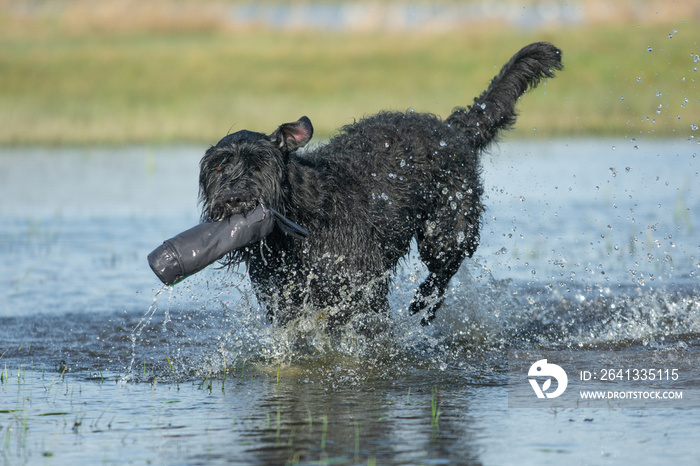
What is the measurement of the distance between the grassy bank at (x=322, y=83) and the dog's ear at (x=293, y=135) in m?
13.5

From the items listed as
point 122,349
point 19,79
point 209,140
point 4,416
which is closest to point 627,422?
point 4,416

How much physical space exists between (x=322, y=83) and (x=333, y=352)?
65.9 ft

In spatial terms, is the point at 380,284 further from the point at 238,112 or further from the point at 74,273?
the point at 238,112

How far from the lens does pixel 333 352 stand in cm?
641

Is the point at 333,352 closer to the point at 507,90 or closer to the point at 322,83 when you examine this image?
the point at 507,90

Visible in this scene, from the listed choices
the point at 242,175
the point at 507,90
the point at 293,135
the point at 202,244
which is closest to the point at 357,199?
the point at 293,135

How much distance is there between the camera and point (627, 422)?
4.76 meters

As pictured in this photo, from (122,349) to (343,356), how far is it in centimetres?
177

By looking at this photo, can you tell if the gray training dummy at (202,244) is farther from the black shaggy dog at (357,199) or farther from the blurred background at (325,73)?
the blurred background at (325,73)

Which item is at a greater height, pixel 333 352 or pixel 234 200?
pixel 234 200

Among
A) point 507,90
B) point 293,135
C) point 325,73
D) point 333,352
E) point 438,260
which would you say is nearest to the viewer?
point 293,135

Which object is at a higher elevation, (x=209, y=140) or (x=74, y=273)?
(x=209, y=140)

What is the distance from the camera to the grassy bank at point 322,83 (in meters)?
21.8
